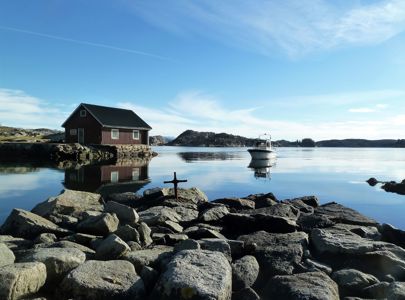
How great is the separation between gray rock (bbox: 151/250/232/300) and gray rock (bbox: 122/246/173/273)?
24.3 inches

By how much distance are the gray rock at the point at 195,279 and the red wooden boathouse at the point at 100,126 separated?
47.0 m

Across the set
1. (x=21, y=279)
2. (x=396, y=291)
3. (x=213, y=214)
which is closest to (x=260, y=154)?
(x=213, y=214)

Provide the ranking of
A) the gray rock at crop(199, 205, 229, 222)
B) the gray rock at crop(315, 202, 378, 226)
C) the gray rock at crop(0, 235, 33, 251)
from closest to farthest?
the gray rock at crop(0, 235, 33, 251)
the gray rock at crop(199, 205, 229, 222)
the gray rock at crop(315, 202, 378, 226)

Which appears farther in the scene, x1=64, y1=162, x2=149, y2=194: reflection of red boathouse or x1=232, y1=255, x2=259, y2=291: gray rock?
x1=64, y1=162, x2=149, y2=194: reflection of red boathouse

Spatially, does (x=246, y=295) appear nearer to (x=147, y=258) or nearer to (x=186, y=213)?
(x=147, y=258)

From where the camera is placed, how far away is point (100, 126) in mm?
52031

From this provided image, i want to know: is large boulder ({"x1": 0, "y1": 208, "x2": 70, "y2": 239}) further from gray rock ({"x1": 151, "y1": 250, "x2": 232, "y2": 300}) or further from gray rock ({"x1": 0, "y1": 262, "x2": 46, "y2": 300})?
gray rock ({"x1": 151, "y1": 250, "x2": 232, "y2": 300})

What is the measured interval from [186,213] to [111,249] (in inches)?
232

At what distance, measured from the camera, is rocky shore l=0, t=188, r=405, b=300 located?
5.99 m

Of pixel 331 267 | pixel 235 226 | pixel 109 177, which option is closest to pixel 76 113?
pixel 109 177

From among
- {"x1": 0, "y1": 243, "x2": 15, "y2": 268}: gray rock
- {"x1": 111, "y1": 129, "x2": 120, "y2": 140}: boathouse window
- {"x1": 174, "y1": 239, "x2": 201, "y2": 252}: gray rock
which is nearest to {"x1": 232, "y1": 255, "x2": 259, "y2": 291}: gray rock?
{"x1": 174, "y1": 239, "x2": 201, "y2": 252}: gray rock

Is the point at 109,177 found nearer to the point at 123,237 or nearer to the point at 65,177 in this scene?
the point at 65,177

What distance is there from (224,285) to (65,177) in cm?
2568

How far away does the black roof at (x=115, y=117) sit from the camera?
173 feet
